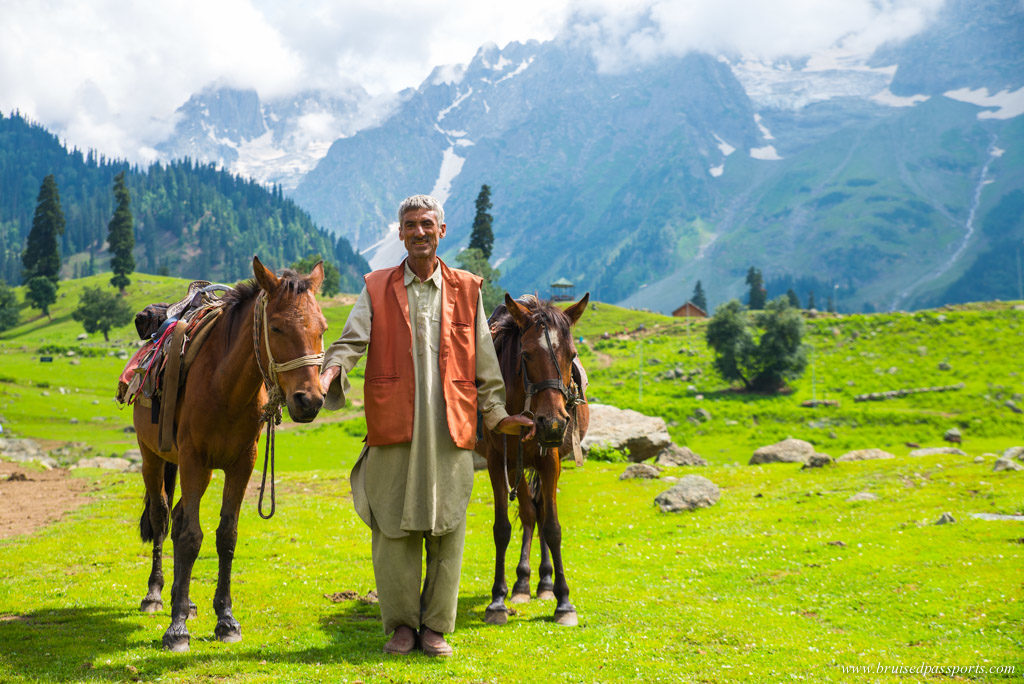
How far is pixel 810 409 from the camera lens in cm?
4647

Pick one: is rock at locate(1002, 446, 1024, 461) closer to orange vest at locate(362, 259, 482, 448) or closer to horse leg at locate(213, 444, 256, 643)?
orange vest at locate(362, 259, 482, 448)

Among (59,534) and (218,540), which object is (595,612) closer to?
(218,540)

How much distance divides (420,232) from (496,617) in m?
4.44

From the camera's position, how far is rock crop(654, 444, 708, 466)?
90.8 feet

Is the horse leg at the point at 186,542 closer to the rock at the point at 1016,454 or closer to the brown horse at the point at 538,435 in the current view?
the brown horse at the point at 538,435

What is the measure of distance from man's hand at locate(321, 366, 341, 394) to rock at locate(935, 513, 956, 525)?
44.1 feet

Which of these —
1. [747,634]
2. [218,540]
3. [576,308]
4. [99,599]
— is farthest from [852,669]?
[99,599]

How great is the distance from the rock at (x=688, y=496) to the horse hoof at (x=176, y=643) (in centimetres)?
1296

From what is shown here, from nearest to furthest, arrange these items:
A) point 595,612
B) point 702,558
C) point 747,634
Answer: point 747,634, point 595,612, point 702,558

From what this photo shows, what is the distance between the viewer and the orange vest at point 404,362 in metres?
5.74

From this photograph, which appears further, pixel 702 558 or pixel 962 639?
pixel 702 558

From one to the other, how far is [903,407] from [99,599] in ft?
163

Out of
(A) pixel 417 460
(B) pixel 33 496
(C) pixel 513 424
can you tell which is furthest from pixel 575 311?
(B) pixel 33 496

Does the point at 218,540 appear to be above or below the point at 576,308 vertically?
below
